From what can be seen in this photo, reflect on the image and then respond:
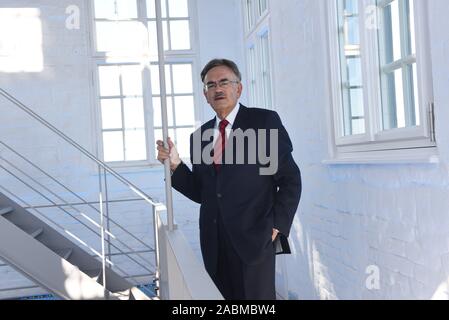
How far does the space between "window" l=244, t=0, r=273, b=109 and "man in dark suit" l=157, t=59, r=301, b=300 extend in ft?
8.07

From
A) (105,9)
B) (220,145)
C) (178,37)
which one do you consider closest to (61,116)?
(105,9)

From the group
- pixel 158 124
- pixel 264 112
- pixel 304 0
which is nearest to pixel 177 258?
pixel 264 112

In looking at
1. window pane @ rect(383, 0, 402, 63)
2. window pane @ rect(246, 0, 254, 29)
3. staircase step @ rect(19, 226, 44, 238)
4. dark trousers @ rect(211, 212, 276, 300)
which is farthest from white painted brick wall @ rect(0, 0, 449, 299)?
staircase step @ rect(19, 226, 44, 238)

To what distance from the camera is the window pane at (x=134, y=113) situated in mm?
5105

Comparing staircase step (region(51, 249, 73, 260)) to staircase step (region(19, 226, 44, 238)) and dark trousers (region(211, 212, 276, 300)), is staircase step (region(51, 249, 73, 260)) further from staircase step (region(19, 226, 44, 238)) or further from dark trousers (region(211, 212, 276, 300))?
dark trousers (region(211, 212, 276, 300))

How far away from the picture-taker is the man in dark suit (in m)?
1.70

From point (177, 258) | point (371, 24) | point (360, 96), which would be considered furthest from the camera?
point (360, 96)

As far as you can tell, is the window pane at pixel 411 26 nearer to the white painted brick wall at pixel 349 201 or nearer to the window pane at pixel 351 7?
the white painted brick wall at pixel 349 201

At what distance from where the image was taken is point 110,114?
16.7 feet

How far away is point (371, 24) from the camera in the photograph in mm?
2072

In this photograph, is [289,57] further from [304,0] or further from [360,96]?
[360,96]

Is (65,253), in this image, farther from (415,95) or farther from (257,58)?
(415,95)

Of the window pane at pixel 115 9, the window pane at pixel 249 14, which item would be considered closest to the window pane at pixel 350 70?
the window pane at pixel 249 14

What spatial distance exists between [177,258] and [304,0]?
6.94 feet
